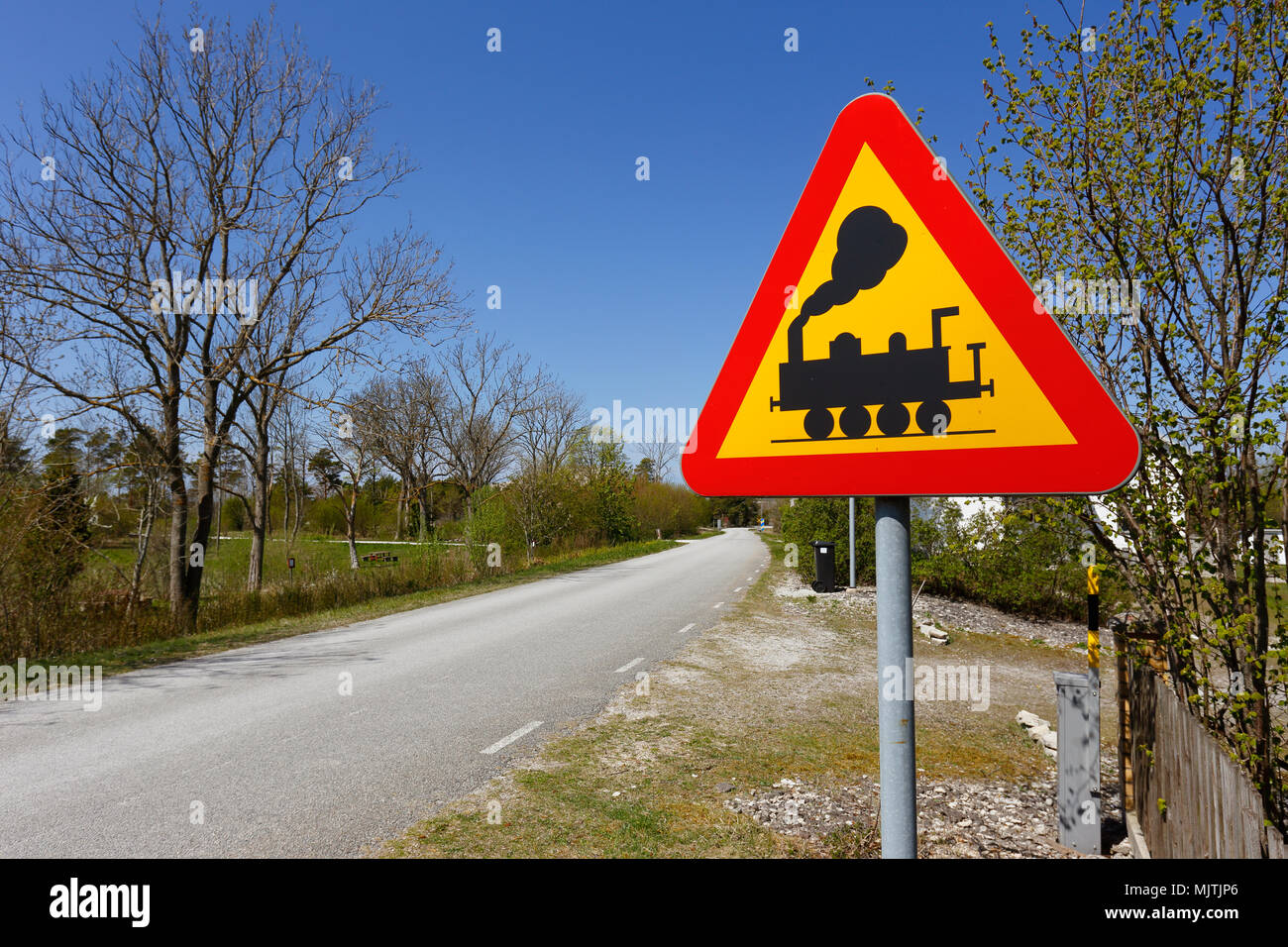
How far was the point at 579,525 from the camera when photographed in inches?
1361

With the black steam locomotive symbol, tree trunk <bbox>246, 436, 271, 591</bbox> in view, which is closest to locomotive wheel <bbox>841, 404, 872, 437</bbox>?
the black steam locomotive symbol

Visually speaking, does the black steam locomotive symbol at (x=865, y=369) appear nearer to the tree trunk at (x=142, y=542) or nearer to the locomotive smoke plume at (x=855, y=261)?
the locomotive smoke plume at (x=855, y=261)

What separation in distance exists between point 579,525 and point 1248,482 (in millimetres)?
32364

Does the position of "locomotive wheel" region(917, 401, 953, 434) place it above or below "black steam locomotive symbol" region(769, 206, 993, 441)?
below

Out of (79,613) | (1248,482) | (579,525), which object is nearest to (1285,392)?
(1248,482)

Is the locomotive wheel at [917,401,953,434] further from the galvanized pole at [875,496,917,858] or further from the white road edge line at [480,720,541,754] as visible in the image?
the white road edge line at [480,720,541,754]

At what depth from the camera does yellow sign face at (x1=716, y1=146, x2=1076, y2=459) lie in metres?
1.26

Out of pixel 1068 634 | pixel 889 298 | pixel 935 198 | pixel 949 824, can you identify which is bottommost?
pixel 1068 634

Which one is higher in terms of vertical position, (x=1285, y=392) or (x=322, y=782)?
(x=1285, y=392)

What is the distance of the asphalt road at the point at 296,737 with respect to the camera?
393cm

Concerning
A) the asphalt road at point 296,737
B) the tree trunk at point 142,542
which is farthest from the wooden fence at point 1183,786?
the tree trunk at point 142,542

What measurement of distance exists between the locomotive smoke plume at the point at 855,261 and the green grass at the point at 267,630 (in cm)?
964

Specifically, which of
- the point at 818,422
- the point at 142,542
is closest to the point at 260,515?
the point at 142,542
